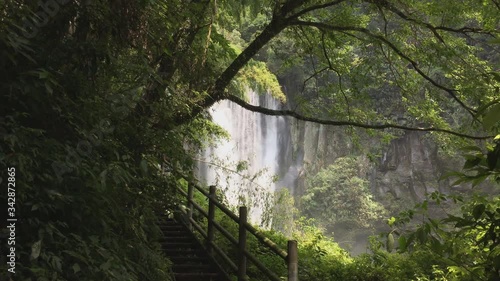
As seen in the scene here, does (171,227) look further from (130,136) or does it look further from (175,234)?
(130,136)

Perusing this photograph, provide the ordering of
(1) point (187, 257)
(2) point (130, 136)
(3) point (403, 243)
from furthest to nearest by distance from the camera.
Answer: (1) point (187, 257) < (2) point (130, 136) < (3) point (403, 243)

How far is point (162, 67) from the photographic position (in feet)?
15.8

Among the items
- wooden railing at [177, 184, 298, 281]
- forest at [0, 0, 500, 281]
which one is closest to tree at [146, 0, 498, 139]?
forest at [0, 0, 500, 281]

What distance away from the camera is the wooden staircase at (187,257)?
4.66 m

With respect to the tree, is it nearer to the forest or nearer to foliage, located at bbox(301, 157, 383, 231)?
the forest

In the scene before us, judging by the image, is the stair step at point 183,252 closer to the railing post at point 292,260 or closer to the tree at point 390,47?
the tree at point 390,47

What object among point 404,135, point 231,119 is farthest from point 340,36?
point 404,135

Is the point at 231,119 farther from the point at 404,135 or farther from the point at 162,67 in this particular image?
the point at 162,67

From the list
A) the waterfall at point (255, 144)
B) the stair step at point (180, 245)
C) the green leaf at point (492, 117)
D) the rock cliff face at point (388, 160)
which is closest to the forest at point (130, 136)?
the green leaf at point (492, 117)

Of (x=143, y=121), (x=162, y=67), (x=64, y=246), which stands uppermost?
(x=162, y=67)

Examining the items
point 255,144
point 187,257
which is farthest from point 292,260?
point 255,144

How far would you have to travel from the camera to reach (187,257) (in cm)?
520

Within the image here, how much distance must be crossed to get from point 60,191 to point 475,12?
18.2 ft

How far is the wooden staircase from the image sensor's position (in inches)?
183
